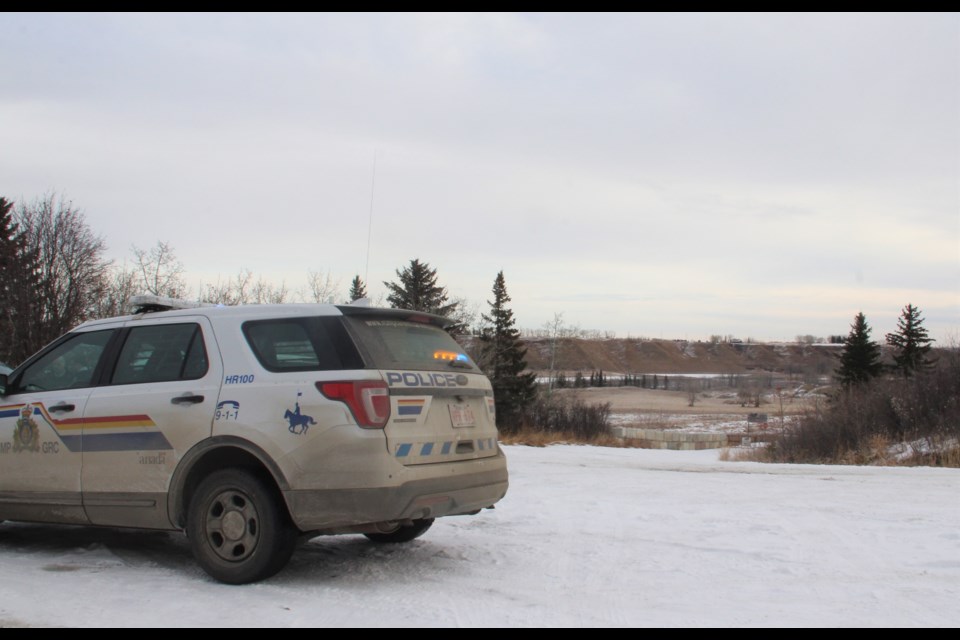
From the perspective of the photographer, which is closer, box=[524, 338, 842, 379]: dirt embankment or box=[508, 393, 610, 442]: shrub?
box=[508, 393, 610, 442]: shrub

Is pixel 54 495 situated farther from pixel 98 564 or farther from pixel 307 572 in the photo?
pixel 307 572

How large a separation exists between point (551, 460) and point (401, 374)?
10184 millimetres

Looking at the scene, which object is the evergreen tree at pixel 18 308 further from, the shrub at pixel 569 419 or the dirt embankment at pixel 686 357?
the dirt embankment at pixel 686 357

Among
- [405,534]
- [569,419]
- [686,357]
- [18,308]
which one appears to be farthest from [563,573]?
[686,357]

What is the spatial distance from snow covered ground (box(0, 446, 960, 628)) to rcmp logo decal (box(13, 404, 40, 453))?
2.65 feet

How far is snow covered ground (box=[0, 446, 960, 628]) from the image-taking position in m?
4.70

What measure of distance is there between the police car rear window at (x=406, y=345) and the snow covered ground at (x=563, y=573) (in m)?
1.50

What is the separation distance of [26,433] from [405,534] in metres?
3.08

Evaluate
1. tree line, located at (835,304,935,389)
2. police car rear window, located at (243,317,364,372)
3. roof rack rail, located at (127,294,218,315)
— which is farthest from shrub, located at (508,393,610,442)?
police car rear window, located at (243,317,364,372)

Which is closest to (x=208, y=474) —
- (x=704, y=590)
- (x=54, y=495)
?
(x=54, y=495)

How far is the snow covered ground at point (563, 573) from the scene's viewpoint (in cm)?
470

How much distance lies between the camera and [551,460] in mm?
15148

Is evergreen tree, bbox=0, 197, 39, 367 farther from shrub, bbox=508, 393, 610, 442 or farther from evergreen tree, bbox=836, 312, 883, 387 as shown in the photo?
evergreen tree, bbox=836, 312, 883, 387

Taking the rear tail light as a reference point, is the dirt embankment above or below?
above
